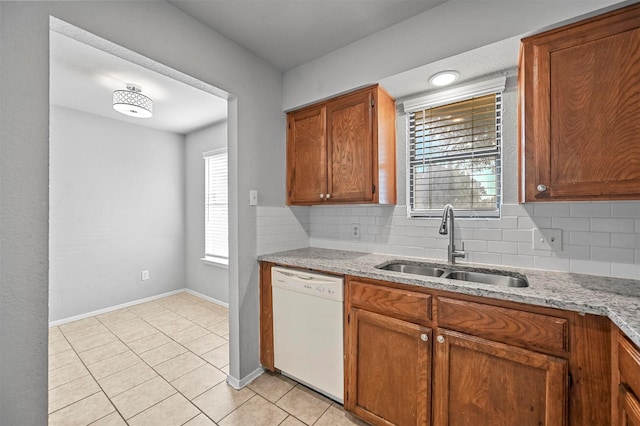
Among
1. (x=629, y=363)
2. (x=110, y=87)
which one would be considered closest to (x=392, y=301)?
(x=629, y=363)

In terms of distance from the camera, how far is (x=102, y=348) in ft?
8.57

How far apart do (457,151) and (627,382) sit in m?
1.47

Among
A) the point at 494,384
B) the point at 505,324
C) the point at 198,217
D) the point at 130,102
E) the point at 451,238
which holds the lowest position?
the point at 494,384

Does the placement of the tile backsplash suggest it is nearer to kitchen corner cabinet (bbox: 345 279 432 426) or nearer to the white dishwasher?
the white dishwasher

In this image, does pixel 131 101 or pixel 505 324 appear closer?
pixel 505 324

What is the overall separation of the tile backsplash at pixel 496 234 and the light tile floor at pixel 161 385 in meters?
1.08

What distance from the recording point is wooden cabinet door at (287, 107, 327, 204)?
220 centimetres

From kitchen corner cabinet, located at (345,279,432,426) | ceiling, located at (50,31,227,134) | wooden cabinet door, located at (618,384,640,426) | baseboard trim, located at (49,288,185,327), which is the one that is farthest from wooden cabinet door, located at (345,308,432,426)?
baseboard trim, located at (49,288,185,327)

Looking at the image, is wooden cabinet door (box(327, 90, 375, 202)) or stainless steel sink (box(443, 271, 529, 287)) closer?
stainless steel sink (box(443, 271, 529, 287))

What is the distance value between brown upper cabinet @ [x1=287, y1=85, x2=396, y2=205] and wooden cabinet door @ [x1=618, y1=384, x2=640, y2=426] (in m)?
1.39

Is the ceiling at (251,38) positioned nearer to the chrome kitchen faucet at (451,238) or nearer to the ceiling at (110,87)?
the ceiling at (110,87)

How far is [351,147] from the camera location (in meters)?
2.03

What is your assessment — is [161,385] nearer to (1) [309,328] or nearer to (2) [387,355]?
(1) [309,328]

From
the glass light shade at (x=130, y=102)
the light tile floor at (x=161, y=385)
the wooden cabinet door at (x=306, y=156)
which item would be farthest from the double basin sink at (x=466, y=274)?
the glass light shade at (x=130, y=102)
